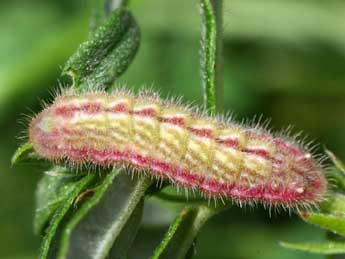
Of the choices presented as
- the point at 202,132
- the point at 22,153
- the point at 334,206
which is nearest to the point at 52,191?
the point at 22,153

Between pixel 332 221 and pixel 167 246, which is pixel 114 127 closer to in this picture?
pixel 167 246

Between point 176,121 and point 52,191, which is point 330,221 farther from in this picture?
point 52,191

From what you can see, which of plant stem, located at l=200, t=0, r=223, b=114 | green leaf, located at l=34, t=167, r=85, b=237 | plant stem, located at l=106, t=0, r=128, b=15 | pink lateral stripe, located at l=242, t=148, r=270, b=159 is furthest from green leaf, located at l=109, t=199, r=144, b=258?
plant stem, located at l=106, t=0, r=128, b=15

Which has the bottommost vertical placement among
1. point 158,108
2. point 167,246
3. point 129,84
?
point 129,84

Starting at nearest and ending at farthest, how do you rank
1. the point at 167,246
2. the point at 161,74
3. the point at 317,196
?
the point at 167,246 < the point at 317,196 < the point at 161,74

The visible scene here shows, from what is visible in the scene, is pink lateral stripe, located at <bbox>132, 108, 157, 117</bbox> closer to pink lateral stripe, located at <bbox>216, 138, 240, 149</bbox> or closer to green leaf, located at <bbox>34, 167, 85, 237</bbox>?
pink lateral stripe, located at <bbox>216, 138, 240, 149</bbox>

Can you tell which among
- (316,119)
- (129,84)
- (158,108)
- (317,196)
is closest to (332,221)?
(317,196)
